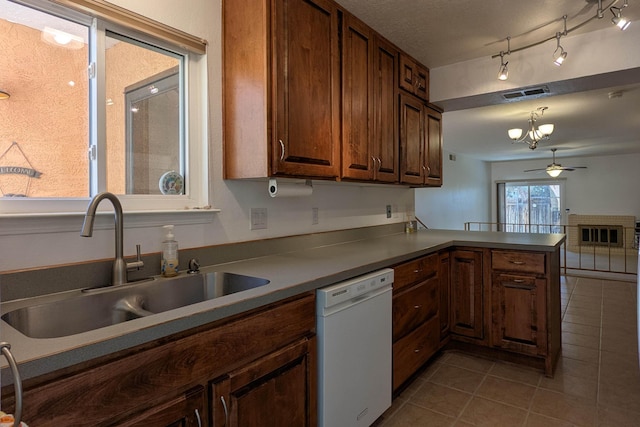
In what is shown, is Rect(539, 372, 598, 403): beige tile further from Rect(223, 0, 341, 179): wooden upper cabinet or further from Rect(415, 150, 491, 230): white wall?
Rect(415, 150, 491, 230): white wall

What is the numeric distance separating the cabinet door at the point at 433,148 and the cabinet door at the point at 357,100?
91 centimetres

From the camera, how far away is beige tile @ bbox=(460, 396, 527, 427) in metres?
1.93

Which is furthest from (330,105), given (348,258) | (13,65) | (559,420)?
(559,420)

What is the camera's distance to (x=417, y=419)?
6.41ft

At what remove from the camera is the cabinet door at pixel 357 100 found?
2.10 metres

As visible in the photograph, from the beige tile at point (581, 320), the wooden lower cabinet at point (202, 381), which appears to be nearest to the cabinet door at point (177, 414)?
the wooden lower cabinet at point (202, 381)

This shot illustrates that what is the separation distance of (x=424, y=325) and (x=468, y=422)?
57 centimetres

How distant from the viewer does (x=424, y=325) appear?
2318 mm

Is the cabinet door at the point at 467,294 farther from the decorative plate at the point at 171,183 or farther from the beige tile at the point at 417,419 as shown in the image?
the decorative plate at the point at 171,183

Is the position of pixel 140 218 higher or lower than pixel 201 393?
higher

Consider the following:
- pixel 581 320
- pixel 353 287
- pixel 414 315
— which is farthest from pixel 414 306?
pixel 581 320

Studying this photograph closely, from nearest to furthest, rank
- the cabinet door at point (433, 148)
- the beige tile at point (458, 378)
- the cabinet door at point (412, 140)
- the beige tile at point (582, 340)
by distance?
the beige tile at point (458, 378) → the cabinet door at point (412, 140) → the beige tile at point (582, 340) → the cabinet door at point (433, 148)

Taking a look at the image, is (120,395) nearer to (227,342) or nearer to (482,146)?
(227,342)

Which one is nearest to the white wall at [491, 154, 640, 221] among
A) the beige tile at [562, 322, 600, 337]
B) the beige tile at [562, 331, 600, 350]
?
the beige tile at [562, 322, 600, 337]
